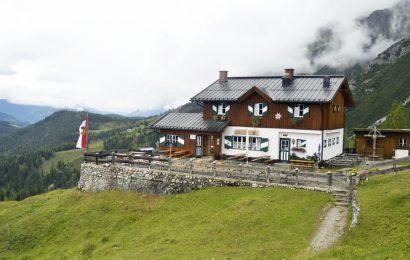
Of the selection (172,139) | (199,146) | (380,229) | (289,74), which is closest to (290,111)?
(289,74)

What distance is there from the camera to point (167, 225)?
26750 mm

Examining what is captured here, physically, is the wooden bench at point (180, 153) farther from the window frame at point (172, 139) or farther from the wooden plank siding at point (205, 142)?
Result: the window frame at point (172, 139)

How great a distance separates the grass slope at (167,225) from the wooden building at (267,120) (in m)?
12.6

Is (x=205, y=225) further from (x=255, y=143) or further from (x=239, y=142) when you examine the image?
(x=239, y=142)

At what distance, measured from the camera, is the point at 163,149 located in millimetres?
47625

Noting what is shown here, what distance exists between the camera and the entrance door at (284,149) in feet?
134

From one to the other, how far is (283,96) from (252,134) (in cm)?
509

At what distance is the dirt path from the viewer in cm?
1858

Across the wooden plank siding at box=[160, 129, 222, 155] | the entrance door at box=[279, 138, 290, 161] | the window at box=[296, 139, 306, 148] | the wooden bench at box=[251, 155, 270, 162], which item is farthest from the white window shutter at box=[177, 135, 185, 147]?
the window at box=[296, 139, 306, 148]

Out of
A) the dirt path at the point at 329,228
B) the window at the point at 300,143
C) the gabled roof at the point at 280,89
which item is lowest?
the dirt path at the point at 329,228

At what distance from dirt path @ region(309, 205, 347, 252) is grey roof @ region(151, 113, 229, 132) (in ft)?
68.2

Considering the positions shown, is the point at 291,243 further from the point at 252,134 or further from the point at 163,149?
the point at 163,149

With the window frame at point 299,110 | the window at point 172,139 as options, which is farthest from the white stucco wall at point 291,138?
the window at point 172,139

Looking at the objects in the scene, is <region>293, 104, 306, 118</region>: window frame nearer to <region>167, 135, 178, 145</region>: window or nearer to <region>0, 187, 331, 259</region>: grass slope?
<region>0, 187, 331, 259</region>: grass slope
